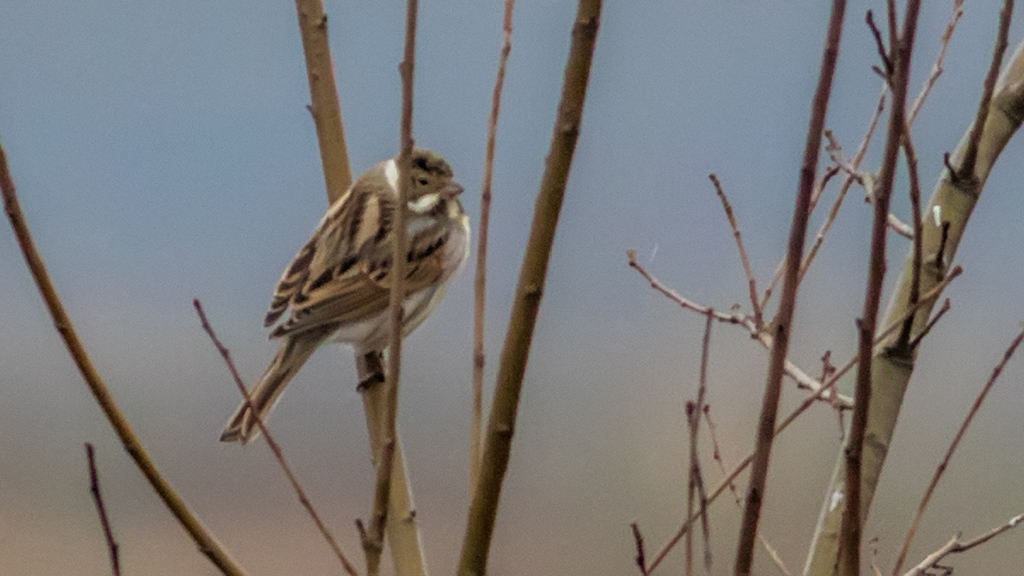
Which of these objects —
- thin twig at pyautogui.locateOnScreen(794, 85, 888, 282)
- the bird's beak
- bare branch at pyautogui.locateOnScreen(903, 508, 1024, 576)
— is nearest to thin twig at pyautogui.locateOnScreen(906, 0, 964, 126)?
thin twig at pyautogui.locateOnScreen(794, 85, 888, 282)

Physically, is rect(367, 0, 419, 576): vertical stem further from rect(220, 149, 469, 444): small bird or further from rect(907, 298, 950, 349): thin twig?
rect(220, 149, 469, 444): small bird

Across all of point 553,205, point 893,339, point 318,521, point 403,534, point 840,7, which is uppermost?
point 840,7

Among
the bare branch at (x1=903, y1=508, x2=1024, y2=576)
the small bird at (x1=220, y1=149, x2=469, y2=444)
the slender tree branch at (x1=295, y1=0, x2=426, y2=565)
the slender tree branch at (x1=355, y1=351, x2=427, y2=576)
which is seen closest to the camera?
the bare branch at (x1=903, y1=508, x2=1024, y2=576)

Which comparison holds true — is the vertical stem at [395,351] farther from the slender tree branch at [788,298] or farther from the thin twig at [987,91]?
the thin twig at [987,91]

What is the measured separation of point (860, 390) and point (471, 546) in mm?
285

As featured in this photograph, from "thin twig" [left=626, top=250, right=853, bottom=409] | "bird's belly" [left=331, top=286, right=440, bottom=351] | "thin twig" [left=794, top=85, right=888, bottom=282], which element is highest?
"thin twig" [left=794, top=85, right=888, bottom=282]

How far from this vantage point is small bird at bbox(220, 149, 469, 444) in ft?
5.01

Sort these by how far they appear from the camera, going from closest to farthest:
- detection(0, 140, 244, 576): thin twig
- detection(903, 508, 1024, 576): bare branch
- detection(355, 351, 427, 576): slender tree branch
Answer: detection(0, 140, 244, 576): thin twig, detection(903, 508, 1024, 576): bare branch, detection(355, 351, 427, 576): slender tree branch

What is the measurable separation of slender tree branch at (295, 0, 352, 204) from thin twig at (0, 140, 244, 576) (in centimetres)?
50

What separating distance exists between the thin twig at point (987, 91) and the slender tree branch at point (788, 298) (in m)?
0.22

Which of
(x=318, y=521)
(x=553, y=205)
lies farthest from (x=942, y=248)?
(x=318, y=521)

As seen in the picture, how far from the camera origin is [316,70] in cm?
122

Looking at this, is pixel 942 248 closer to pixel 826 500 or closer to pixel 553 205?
pixel 826 500

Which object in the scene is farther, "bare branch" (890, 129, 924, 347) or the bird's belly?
the bird's belly
